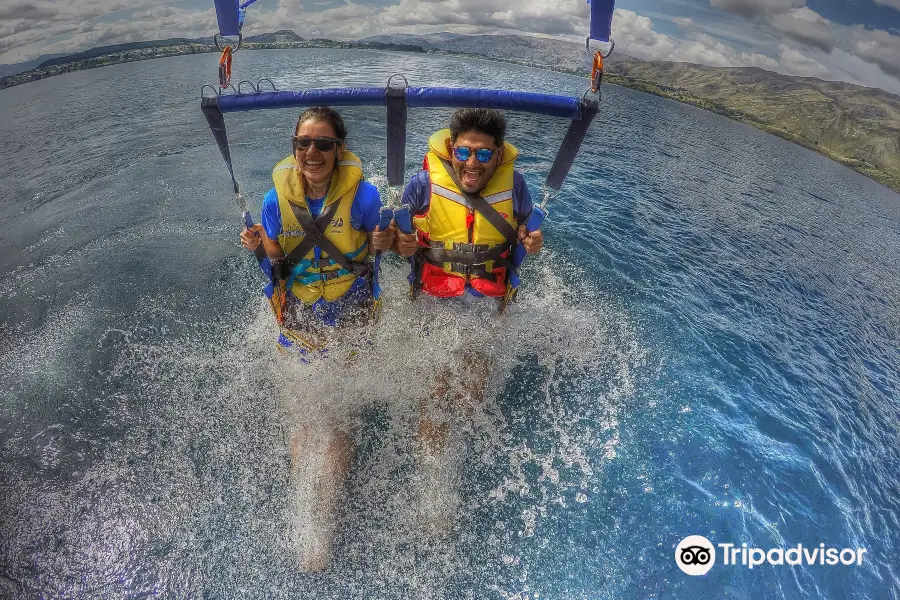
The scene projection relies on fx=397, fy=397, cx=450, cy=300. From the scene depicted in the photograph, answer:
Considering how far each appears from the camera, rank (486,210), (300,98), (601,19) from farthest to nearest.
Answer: (486,210), (300,98), (601,19)

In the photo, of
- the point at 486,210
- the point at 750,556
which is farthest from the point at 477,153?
the point at 750,556

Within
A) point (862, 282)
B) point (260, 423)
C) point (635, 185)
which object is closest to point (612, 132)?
point (635, 185)

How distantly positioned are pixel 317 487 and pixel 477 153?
4163mm

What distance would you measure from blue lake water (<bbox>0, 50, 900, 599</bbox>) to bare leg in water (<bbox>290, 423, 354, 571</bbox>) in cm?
13

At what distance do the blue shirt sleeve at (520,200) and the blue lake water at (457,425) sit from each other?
5.13ft

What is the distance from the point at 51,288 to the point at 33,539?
538 cm

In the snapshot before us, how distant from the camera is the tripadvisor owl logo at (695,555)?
4.37 m

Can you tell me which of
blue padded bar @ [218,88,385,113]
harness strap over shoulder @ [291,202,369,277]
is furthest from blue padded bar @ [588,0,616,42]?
harness strap over shoulder @ [291,202,369,277]

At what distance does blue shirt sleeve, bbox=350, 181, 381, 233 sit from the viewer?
15.0 ft

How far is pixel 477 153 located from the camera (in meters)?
4.41

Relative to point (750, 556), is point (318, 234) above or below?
above

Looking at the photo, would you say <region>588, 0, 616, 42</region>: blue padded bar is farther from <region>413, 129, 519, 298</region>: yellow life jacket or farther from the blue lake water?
the blue lake water

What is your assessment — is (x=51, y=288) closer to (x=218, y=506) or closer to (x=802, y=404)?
(x=218, y=506)

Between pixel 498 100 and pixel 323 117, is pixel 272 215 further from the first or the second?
pixel 498 100
